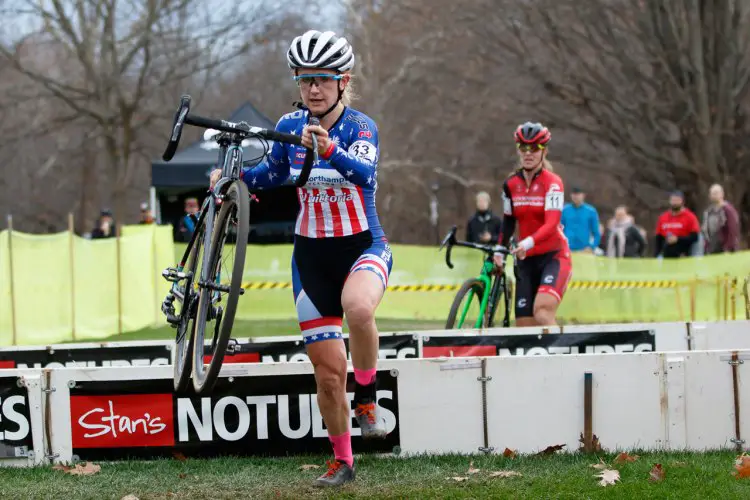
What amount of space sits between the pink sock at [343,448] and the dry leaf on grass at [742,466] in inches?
86.5

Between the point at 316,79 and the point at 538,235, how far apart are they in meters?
4.18

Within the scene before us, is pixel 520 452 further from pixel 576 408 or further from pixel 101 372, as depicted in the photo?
pixel 101 372

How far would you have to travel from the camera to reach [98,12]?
34.4 m

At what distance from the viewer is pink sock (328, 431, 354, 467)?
706 cm

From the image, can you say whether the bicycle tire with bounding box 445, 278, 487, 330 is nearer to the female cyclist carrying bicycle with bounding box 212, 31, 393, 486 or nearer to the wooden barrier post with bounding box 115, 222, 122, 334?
the female cyclist carrying bicycle with bounding box 212, 31, 393, 486

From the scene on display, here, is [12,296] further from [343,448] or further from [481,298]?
[343,448]

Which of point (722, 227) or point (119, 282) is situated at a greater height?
point (722, 227)

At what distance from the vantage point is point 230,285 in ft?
20.8

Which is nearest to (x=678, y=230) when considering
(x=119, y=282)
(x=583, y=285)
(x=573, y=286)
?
(x=583, y=285)

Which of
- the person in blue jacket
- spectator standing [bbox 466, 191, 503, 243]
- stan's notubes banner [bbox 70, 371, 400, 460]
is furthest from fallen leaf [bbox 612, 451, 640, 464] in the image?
the person in blue jacket

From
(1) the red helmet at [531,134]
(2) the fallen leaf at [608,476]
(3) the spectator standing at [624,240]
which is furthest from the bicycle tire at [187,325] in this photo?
(3) the spectator standing at [624,240]

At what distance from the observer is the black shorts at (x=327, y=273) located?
6.99 meters

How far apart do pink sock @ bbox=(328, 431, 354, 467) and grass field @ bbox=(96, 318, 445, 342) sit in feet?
29.5

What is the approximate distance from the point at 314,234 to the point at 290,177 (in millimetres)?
387
